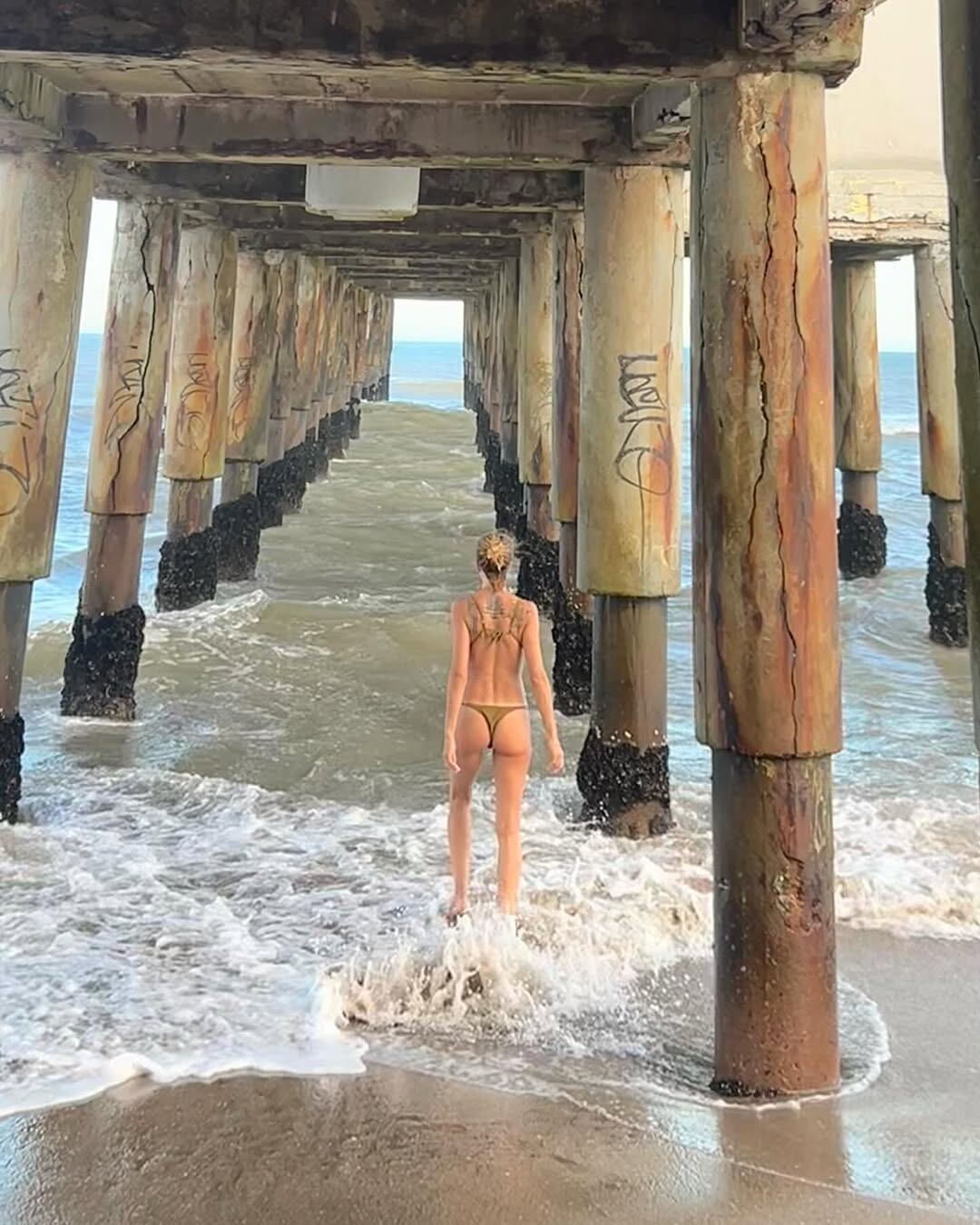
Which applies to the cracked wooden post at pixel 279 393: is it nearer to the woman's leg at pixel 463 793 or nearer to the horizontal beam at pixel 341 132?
the horizontal beam at pixel 341 132

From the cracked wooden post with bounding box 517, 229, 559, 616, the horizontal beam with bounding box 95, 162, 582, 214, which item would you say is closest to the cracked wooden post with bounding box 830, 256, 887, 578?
the cracked wooden post with bounding box 517, 229, 559, 616

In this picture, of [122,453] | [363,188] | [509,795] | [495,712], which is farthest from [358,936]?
[122,453]

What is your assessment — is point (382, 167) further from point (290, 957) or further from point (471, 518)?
point (471, 518)

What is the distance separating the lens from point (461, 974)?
416 centimetres

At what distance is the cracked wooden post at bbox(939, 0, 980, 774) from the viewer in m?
2.23

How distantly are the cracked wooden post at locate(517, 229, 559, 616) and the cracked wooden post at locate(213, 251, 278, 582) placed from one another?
305 centimetres

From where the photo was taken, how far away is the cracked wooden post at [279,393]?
13.2 m

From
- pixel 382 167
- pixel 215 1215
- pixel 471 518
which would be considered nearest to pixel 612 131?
pixel 382 167

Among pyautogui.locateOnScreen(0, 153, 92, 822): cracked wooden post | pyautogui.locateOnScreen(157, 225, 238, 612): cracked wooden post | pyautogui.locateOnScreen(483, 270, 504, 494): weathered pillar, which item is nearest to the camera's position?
pyautogui.locateOnScreen(0, 153, 92, 822): cracked wooden post

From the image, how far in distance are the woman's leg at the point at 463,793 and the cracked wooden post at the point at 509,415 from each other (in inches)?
332

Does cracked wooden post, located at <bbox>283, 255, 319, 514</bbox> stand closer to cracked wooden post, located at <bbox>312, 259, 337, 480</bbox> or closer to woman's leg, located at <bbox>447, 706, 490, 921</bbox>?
cracked wooden post, located at <bbox>312, 259, 337, 480</bbox>

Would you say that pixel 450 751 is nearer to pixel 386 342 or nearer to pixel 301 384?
pixel 301 384

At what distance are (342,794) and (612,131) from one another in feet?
12.9

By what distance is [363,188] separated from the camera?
663 centimetres
